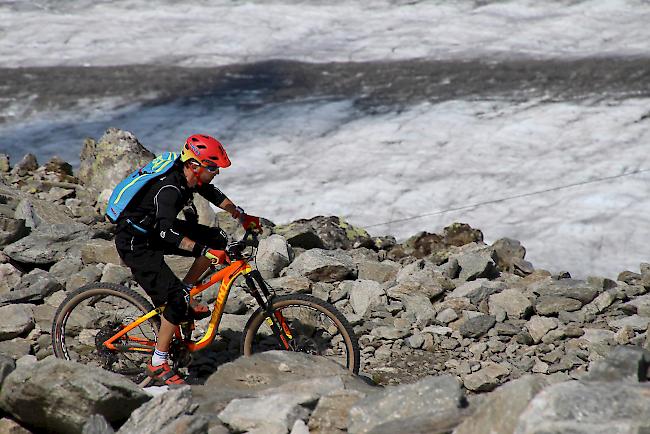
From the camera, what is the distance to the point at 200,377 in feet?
25.5

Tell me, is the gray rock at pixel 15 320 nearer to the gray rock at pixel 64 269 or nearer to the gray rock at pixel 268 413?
the gray rock at pixel 64 269

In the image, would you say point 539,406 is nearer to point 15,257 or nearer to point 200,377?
point 200,377

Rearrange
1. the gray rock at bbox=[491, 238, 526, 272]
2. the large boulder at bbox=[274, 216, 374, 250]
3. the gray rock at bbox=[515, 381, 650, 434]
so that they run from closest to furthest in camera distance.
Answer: the gray rock at bbox=[515, 381, 650, 434] → the large boulder at bbox=[274, 216, 374, 250] → the gray rock at bbox=[491, 238, 526, 272]

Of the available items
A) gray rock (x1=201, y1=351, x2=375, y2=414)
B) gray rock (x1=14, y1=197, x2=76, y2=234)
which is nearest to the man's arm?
gray rock (x1=201, y1=351, x2=375, y2=414)

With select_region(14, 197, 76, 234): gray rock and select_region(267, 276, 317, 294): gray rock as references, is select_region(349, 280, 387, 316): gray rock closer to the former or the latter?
select_region(267, 276, 317, 294): gray rock

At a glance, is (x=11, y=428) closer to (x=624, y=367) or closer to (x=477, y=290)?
(x=624, y=367)

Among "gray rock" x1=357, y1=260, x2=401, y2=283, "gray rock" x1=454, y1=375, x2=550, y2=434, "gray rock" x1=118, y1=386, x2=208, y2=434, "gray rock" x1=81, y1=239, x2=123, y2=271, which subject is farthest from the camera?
"gray rock" x1=357, y1=260, x2=401, y2=283

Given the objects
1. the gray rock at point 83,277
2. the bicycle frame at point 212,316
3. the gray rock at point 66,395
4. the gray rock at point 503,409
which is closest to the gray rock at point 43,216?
the gray rock at point 83,277

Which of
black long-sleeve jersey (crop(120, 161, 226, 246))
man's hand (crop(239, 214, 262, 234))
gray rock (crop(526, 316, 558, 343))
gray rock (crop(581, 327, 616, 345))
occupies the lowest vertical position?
gray rock (crop(581, 327, 616, 345))

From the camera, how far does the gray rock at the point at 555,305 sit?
8820 millimetres

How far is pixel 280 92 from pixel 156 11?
25.6 ft

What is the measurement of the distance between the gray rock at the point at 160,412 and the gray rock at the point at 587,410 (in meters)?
2.27

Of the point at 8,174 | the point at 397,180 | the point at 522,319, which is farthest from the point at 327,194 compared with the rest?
the point at 522,319

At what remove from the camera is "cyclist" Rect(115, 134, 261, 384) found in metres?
6.75
